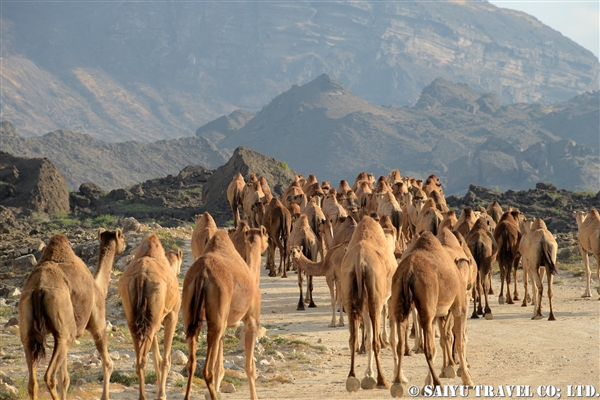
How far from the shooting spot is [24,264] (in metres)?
25.2

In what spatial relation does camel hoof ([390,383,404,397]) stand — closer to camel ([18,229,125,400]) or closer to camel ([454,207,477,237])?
camel ([18,229,125,400])

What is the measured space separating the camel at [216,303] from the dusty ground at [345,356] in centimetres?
107

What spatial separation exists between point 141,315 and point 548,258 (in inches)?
389

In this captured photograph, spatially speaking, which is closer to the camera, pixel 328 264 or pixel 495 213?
pixel 328 264

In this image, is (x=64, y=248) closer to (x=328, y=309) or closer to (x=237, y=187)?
(x=328, y=309)

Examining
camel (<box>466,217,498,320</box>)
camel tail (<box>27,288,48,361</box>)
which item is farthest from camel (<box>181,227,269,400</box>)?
camel (<box>466,217,498,320</box>)

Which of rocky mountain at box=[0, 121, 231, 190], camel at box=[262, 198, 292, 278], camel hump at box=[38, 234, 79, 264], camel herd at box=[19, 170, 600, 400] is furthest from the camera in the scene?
rocky mountain at box=[0, 121, 231, 190]

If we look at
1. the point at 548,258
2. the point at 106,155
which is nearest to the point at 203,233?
the point at 548,258

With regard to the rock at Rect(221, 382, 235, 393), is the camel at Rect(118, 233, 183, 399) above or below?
above

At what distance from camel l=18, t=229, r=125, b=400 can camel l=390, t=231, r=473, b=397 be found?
3.53 metres

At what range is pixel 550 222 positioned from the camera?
43.4m

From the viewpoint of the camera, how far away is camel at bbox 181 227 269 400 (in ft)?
36.9

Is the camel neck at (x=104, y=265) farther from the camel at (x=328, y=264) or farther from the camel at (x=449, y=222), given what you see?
the camel at (x=449, y=222)

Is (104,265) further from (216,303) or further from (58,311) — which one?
(216,303)
